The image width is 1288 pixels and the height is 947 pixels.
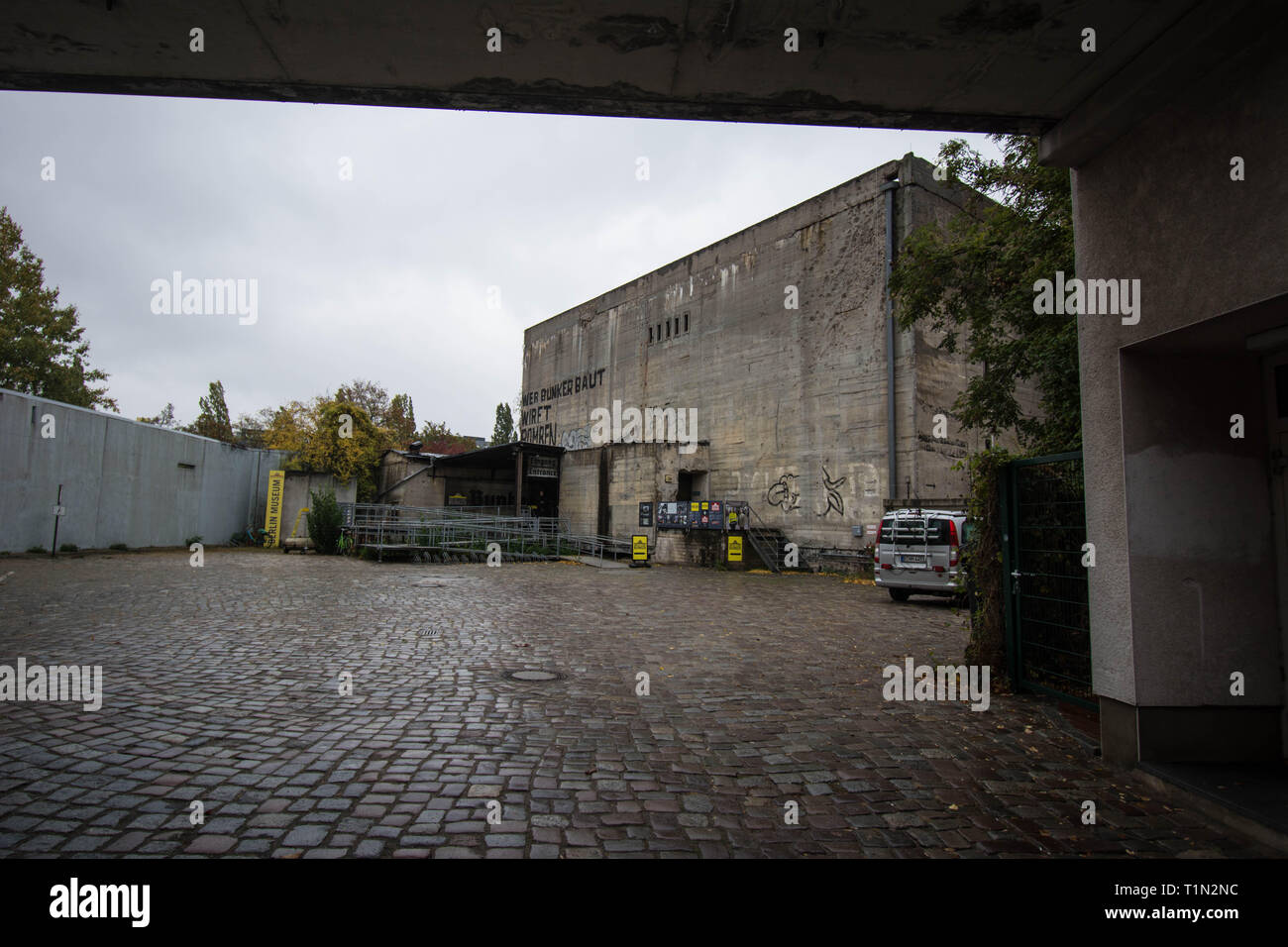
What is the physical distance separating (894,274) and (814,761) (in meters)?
9.69

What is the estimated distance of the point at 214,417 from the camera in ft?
196

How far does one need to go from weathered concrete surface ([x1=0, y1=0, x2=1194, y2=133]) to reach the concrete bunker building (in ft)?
50.8

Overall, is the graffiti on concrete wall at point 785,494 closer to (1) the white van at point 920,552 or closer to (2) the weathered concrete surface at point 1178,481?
(1) the white van at point 920,552

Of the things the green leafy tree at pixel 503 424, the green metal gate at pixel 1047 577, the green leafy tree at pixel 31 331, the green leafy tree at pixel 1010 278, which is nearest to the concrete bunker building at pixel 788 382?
the green leafy tree at pixel 1010 278

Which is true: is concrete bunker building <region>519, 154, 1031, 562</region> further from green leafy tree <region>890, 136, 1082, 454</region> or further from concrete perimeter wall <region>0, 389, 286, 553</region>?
concrete perimeter wall <region>0, 389, 286, 553</region>

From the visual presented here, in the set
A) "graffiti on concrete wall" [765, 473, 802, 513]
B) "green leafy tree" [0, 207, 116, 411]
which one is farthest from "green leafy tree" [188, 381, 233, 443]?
"graffiti on concrete wall" [765, 473, 802, 513]

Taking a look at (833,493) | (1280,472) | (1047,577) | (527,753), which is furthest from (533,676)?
(833,493)

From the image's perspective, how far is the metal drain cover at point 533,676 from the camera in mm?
6199

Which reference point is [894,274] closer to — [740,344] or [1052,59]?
[1052,59]

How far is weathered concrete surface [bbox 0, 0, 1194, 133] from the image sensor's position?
343 cm

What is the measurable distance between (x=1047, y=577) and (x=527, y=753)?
4979 mm

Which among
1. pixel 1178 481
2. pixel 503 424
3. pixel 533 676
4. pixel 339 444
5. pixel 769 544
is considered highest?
pixel 503 424

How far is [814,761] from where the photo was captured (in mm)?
Result: 4141

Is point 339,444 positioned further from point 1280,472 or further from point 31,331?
point 1280,472
